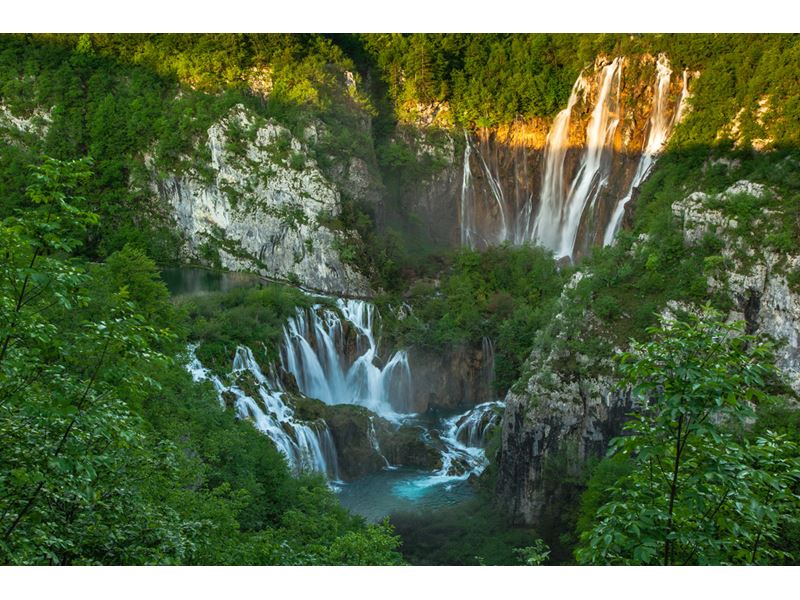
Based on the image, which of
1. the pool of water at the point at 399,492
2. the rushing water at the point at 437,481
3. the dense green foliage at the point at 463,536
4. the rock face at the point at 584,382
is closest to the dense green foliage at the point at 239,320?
the pool of water at the point at 399,492

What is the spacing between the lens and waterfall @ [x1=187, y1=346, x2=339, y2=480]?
1502 cm

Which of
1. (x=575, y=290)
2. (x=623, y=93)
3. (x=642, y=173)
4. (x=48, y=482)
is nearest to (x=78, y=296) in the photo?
(x=48, y=482)

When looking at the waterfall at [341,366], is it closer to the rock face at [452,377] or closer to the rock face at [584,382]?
the rock face at [452,377]

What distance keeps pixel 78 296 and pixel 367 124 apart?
2108 centimetres

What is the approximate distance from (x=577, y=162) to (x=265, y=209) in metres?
9.76

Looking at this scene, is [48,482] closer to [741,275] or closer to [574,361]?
[574,361]

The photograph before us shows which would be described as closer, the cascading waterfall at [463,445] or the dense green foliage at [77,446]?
the dense green foliage at [77,446]

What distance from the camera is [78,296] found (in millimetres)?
4879

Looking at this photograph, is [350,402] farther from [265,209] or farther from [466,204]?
[466,204]

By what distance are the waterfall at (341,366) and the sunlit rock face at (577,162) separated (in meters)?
6.88

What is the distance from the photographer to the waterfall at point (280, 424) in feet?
49.3

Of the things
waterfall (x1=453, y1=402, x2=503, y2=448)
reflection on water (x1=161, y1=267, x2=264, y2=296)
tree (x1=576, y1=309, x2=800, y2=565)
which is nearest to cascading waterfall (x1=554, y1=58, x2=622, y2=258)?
waterfall (x1=453, y1=402, x2=503, y2=448)

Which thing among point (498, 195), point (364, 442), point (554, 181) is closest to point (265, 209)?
point (498, 195)

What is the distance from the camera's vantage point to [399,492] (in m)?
15.1
